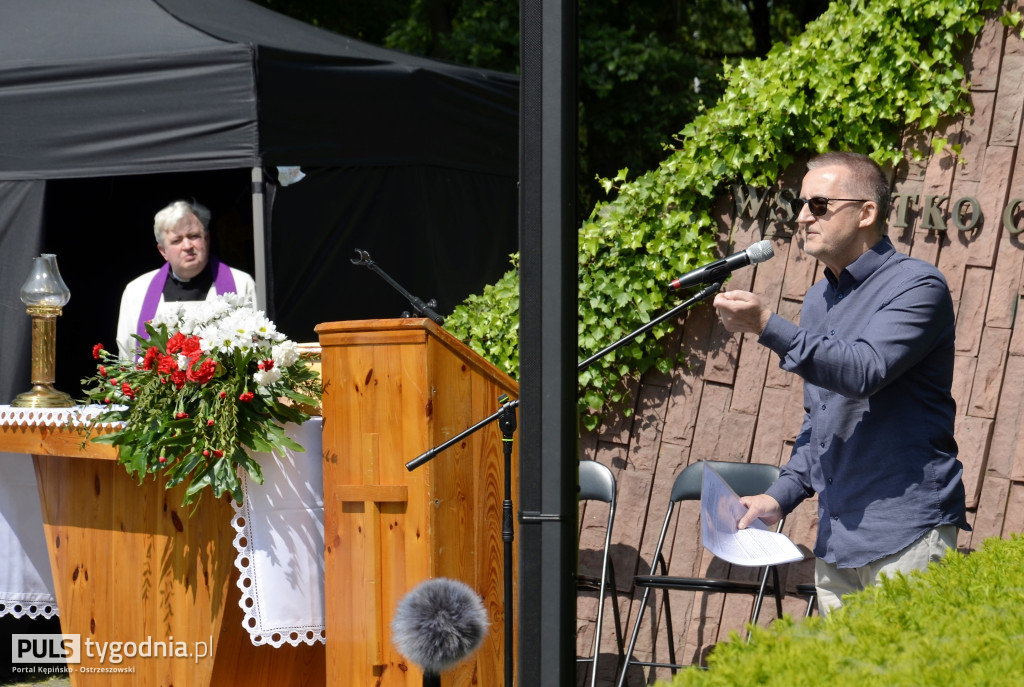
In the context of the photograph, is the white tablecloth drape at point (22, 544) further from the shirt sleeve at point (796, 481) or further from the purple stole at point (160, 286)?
the shirt sleeve at point (796, 481)

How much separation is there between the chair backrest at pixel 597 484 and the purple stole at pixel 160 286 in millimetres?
1914

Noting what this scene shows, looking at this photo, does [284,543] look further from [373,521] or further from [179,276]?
[179,276]

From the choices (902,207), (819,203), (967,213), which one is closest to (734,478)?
(902,207)

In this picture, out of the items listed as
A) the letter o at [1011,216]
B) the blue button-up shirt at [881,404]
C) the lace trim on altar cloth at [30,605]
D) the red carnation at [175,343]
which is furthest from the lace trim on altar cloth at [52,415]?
the letter o at [1011,216]

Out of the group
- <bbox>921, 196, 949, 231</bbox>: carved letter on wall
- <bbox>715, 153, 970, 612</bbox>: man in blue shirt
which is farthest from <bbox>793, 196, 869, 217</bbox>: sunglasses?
<bbox>921, 196, 949, 231</bbox>: carved letter on wall

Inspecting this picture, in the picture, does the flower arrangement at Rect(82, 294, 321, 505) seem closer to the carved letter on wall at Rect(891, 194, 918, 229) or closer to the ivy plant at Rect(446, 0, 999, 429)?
the ivy plant at Rect(446, 0, 999, 429)

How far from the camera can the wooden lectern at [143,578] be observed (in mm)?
3631

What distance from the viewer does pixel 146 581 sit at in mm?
3697

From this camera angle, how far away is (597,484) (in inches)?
194

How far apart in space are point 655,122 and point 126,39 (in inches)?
234

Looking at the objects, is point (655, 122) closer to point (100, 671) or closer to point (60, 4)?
point (60, 4)

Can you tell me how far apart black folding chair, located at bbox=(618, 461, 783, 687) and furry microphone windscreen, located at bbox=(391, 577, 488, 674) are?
1.70 metres

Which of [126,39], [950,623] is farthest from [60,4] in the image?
[950,623]

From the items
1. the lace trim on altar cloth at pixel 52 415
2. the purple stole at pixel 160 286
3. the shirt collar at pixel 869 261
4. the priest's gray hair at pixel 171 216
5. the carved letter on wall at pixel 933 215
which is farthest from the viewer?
the purple stole at pixel 160 286
